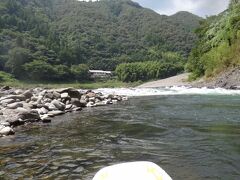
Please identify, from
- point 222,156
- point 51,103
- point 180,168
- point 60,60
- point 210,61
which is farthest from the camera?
point 60,60

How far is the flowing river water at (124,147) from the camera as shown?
8.60m

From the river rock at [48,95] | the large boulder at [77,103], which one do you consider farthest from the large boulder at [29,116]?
the river rock at [48,95]

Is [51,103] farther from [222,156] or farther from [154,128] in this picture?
[222,156]

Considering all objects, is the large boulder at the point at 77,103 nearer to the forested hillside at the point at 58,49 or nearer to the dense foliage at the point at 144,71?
the forested hillside at the point at 58,49

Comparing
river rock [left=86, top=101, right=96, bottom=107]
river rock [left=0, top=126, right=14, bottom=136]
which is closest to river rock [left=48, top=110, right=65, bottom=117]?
river rock [left=86, top=101, right=96, bottom=107]

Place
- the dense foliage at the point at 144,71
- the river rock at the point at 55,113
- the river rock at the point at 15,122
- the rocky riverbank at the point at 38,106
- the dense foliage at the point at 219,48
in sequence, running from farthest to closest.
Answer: the dense foliage at the point at 144,71 → the dense foliage at the point at 219,48 → the river rock at the point at 55,113 → the rocky riverbank at the point at 38,106 → the river rock at the point at 15,122

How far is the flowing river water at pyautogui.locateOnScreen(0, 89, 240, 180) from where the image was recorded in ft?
28.2

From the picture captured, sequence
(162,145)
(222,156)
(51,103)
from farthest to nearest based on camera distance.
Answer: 1. (51,103)
2. (162,145)
3. (222,156)

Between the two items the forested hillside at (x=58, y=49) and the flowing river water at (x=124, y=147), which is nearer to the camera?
the flowing river water at (x=124, y=147)

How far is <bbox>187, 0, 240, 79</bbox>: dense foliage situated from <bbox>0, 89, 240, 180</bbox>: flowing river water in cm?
3787

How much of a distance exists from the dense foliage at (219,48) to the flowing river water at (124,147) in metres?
37.9

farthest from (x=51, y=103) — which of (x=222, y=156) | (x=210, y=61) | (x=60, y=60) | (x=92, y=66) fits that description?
(x=92, y=66)

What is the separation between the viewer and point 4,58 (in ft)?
393

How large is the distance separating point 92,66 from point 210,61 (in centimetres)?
9959
